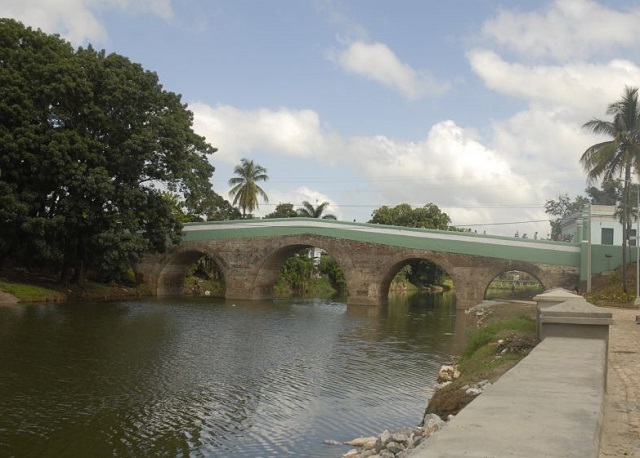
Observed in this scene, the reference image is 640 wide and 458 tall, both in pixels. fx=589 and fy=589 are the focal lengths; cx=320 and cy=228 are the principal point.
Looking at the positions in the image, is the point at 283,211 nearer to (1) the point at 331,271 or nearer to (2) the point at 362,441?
(1) the point at 331,271

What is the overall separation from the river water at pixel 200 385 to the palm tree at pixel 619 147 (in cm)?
1060

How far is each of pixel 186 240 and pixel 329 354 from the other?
733 inches

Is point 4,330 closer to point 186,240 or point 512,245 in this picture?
point 186,240

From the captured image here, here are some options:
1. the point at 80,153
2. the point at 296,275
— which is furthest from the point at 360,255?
the point at 80,153

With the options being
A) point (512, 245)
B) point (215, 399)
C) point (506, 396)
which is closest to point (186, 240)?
point (512, 245)

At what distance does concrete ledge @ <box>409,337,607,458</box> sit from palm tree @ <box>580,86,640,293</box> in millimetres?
20439

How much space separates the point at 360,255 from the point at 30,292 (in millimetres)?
13234

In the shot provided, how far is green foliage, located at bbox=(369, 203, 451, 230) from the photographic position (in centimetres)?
4171

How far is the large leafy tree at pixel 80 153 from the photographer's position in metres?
19.5

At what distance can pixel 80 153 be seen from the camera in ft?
66.8

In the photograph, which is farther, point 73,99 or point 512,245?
point 512,245

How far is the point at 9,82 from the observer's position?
19.2 meters

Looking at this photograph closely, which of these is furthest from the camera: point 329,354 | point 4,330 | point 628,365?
point 4,330

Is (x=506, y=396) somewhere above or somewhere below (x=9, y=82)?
below
